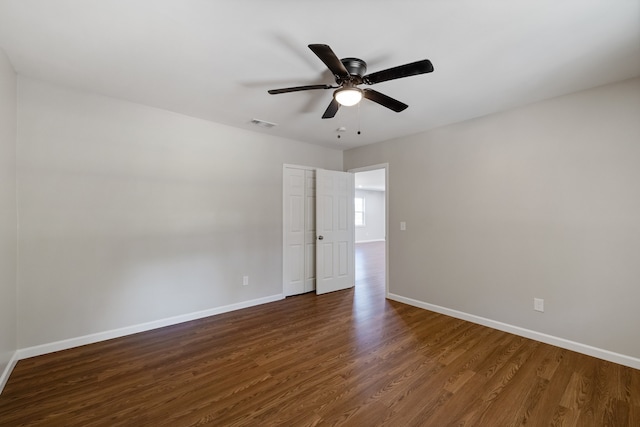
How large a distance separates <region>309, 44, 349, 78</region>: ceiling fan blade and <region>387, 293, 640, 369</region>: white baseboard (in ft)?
10.5

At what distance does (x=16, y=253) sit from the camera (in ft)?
8.09

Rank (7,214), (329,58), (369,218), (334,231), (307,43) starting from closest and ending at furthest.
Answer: (329,58) → (307,43) → (7,214) → (334,231) → (369,218)

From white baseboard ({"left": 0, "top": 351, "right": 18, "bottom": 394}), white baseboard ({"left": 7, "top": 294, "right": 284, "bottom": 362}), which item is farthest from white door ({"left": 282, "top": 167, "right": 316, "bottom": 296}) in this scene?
white baseboard ({"left": 0, "top": 351, "right": 18, "bottom": 394})

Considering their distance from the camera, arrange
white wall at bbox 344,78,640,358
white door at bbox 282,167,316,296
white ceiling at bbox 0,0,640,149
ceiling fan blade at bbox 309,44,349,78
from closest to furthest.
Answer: ceiling fan blade at bbox 309,44,349,78 → white ceiling at bbox 0,0,640,149 → white wall at bbox 344,78,640,358 → white door at bbox 282,167,316,296

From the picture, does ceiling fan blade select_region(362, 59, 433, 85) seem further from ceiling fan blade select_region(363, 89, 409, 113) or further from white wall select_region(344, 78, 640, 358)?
white wall select_region(344, 78, 640, 358)

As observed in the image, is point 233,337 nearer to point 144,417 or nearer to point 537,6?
point 144,417

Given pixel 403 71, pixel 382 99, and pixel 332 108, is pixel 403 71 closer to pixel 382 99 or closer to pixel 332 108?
pixel 382 99

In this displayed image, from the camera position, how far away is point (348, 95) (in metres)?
2.11

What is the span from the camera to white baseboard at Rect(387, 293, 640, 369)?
8.05ft

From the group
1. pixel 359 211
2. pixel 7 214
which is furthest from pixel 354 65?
pixel 359 211

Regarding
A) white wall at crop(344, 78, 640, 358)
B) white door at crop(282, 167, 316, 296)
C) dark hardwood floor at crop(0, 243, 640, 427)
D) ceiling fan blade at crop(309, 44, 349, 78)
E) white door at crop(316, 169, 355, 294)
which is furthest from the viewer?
white door at crop(316, 169, 355, 294)

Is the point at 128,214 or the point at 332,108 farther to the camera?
the point at 128,214

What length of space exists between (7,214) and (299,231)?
3.20 m

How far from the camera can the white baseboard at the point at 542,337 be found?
2.45 m
